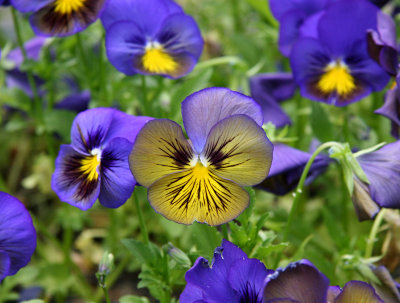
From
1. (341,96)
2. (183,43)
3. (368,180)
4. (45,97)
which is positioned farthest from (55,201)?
(368,180)

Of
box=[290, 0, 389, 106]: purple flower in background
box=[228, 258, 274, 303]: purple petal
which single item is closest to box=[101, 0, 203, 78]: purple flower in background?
Answer: box=[290, 0, 389, 106]: purple flower in background

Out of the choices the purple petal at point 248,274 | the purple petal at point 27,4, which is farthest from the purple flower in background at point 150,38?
the purple petal at point 248,274

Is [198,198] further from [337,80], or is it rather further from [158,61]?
[337,80]

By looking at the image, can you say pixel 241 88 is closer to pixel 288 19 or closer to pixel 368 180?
pixel 288 19

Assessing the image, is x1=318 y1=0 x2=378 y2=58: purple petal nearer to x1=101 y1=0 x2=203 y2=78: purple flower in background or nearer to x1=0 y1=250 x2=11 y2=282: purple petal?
x1=101 y1=0 x2=203 y2=78: purple flower in background

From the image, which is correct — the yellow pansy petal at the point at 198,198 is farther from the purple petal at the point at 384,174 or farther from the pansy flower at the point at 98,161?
the purple petal at the point at 384,174
